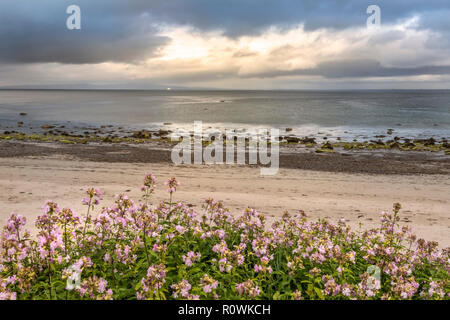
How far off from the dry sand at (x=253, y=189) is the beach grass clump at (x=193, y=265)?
16.4ft

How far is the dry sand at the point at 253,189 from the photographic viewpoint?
10242 millimetres

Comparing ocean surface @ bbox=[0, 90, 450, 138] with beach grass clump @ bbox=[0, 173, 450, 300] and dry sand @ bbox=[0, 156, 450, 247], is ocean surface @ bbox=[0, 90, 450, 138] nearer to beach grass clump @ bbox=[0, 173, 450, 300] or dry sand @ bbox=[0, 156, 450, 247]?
dry sand @ bbox=[0, 156, 450, 247]

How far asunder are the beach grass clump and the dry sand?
16.4 ft

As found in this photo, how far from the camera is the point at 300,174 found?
56.0ft

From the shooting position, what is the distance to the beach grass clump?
3.36 m

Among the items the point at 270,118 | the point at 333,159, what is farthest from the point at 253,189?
the point at 270,118

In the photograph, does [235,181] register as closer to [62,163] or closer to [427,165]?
[62,163]

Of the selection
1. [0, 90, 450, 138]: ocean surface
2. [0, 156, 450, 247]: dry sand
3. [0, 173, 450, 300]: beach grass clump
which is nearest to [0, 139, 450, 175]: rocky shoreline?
[0, 156, 450, 247]: dry sand

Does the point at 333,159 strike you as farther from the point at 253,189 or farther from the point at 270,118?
the point at 270,118

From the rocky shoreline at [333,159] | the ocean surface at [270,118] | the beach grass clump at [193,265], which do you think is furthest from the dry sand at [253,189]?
the ocean surface at [270,118]

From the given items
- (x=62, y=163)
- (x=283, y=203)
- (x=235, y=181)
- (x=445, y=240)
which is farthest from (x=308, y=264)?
(x=62, y=163)

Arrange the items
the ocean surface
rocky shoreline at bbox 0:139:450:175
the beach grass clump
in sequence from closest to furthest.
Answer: the beach grass clump → rocky shoreline at bbox 0:139:450:175 → the ocean surface

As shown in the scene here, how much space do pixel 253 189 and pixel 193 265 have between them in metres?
9.33
